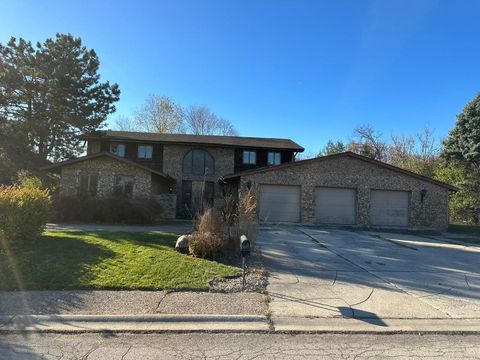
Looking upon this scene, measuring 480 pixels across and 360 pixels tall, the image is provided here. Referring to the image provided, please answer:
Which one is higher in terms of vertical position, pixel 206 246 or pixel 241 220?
pixel 241 220

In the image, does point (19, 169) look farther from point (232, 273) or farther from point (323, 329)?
point (323, 329)

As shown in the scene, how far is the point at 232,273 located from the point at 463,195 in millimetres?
30071

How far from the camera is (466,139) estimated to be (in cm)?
3391

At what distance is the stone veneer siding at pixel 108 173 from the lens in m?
24.8

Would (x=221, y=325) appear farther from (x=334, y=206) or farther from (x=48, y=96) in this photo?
(x=48, y=96)

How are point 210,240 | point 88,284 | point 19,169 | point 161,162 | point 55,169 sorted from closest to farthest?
point 88,284
point 210,240
point 55,169
point 19,169
point 161,162

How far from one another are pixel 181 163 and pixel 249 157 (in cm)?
539

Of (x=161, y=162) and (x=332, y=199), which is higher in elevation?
(x=161, y=162)

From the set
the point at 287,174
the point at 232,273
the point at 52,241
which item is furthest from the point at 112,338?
the point at 287,174

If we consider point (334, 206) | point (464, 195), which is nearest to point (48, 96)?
point (334, 206)

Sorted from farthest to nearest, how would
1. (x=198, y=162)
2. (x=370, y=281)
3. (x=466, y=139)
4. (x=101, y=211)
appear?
(x=466, y=139), (x=198, y=162), (x=101, y=211), (x=370, y=281)

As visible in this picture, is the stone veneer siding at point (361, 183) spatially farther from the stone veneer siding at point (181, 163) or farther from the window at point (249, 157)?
the window at point (249, 157)

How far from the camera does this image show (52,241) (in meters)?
11.2

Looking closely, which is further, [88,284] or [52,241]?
[52,241]
